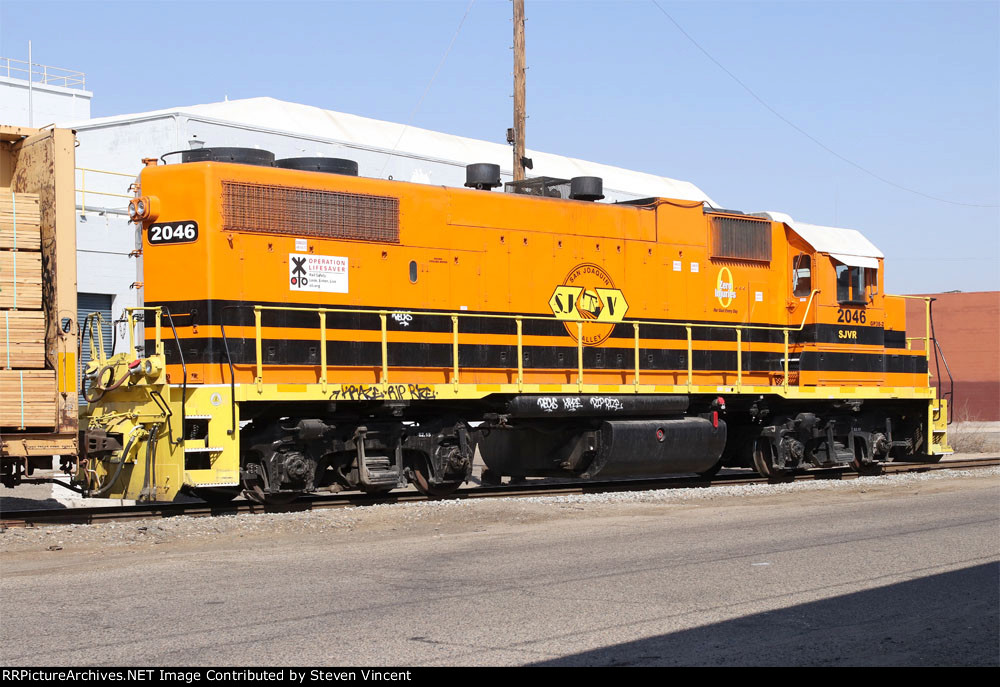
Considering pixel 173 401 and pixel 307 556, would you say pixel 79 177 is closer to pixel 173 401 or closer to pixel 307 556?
pixel 173 401

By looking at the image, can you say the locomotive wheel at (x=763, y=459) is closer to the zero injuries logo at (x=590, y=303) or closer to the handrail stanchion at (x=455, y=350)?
the zero injuries logo at (x=590, y=303)

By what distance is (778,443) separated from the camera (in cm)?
1781

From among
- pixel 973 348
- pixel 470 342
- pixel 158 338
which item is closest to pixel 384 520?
pixel 158 338

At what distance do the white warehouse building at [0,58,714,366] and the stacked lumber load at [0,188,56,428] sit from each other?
7670 mm

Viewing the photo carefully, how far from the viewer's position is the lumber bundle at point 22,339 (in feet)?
35.8

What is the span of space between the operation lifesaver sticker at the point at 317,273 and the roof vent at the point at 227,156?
1.33 m

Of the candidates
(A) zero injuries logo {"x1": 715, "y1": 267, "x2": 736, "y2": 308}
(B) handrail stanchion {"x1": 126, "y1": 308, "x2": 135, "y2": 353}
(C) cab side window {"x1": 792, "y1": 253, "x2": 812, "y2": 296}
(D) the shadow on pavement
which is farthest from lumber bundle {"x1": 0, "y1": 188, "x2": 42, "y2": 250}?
(C) cab side window {"x1": 792, "y1": 253, "x2": 812, "y2": 296}

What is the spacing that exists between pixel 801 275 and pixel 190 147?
15103 mm

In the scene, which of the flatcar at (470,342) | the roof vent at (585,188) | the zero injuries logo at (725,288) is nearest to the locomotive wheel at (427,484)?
the flatcar at (470,342)

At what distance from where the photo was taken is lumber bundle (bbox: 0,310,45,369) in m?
10.9

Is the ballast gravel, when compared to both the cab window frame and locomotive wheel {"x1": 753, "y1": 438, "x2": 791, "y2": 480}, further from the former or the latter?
the cab window frame

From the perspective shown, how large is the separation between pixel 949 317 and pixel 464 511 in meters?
43.2

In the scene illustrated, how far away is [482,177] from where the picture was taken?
15945 millimetres

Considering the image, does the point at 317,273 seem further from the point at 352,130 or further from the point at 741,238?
the point at 352,130
